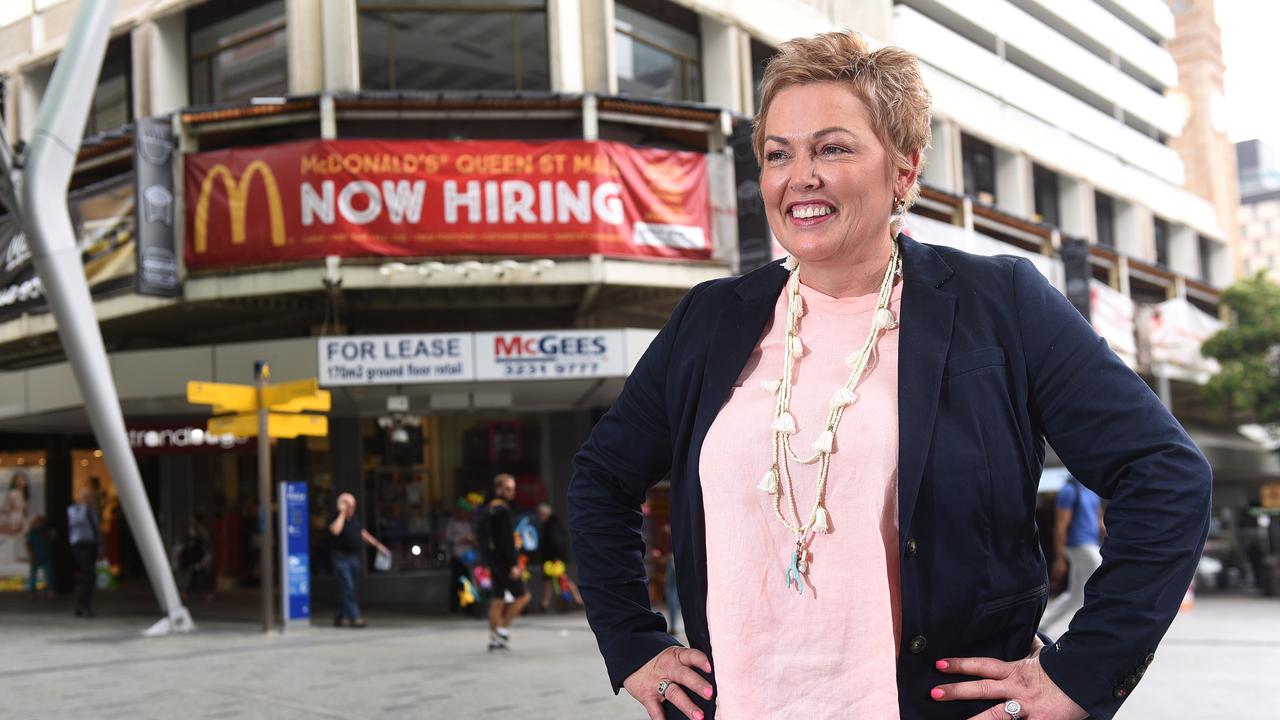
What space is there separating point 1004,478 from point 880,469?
0.18 metres

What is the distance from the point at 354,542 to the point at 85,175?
830cm

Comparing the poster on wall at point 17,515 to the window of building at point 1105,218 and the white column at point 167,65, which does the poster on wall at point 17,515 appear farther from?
the window of building at point 1105,218

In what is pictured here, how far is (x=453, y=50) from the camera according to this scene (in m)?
19.7

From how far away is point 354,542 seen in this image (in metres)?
17.3

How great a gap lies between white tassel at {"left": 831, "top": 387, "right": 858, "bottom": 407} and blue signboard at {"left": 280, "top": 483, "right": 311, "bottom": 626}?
51.0 feet

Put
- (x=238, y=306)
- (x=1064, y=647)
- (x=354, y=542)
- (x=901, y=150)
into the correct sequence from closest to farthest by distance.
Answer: (x=1064, y=647), (x=901, y=150), (x=354, y=542), (x=238, y=306)

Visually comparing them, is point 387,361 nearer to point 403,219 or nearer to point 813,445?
point 403,219

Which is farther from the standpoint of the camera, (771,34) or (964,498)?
(771,34)

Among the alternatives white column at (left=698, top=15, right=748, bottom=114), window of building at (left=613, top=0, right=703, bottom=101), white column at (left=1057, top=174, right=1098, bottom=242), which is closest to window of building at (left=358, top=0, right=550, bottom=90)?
window of building at (left=613, top=0, right=703, bottom=101)

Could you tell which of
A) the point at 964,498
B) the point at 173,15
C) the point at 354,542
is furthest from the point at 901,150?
the point at 173,15

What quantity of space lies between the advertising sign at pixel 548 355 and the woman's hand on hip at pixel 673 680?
614 inches

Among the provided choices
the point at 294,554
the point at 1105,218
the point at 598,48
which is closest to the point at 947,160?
the point at 1105,218

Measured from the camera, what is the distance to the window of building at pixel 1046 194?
31875 millimetres

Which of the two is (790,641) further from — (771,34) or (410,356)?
(771,34)
